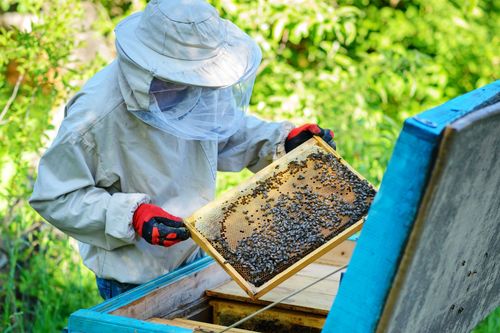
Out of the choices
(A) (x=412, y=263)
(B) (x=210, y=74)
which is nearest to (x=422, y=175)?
(A) (x=412, y=263)

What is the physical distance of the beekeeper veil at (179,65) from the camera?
100 inches

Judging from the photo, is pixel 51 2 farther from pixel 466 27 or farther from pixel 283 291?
pixel 466 27

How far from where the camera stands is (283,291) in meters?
2.96

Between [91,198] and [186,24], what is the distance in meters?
0.69

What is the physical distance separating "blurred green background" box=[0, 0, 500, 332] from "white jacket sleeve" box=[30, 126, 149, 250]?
3.76ft

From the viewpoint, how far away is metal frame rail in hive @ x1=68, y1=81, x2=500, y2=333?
1.56 m

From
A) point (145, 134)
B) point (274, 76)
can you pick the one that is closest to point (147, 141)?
point (145, 134)

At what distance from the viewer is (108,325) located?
231cm

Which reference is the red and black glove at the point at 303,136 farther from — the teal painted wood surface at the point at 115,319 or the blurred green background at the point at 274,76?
the blurred green background at the point at 274,76

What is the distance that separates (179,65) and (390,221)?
1.17m

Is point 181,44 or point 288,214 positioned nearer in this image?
point 181,44

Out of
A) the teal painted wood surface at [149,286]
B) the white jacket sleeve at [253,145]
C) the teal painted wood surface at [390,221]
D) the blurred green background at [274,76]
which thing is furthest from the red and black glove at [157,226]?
the blurred green background at [274,76]

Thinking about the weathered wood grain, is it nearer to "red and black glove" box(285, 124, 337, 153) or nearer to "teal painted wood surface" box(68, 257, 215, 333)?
"teal painted wood surface" box(68, 257, 215, 333)

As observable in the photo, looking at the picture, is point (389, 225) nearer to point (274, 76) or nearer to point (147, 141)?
point (147, 141)
